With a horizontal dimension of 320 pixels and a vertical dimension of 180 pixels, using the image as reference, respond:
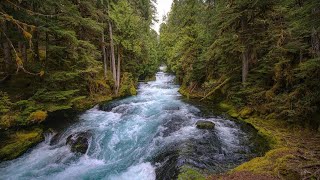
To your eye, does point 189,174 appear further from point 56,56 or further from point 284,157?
point 56,56

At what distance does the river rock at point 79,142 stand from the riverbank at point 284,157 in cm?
503

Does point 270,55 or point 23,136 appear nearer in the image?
point 23,136

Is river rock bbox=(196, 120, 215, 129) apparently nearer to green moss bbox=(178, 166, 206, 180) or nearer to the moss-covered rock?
the moss-covered rock

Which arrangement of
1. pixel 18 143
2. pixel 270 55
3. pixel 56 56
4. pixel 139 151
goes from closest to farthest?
pixel 139 151
pixel 18 143
pixel 270 55
pixel 56 56

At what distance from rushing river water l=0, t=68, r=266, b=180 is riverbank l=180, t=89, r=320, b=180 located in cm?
70

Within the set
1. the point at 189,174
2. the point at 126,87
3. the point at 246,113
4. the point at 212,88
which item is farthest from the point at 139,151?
the point at 126,87

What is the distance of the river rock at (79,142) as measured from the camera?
984 cm

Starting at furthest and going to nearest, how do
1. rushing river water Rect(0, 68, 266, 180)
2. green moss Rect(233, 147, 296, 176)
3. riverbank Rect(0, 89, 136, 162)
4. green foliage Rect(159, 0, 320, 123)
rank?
riverbank Rect(0, 89, 136, 162)
green foliage Rect(159, 0, 320, 123)
rushing river water Rect(0, 68, 266, 180)
green moss Rect(233, 147, 296, 176)

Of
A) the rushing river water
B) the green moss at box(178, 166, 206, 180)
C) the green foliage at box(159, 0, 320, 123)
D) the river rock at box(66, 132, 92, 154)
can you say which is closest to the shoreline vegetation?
the rushing river water

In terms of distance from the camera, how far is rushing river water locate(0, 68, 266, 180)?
797 cm

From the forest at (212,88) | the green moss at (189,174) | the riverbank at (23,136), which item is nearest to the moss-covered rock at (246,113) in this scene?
the forest at (212,88)

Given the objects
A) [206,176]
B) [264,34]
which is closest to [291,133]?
[206,176]

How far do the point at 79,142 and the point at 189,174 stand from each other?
18.7 feet

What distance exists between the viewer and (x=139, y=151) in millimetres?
9570
